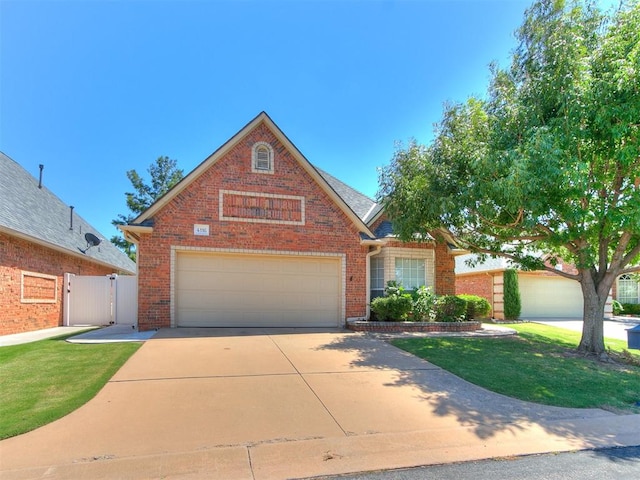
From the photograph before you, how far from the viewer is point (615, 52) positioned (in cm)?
791

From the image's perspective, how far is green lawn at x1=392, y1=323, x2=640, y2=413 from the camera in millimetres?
6301

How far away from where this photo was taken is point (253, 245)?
1220 centimetres

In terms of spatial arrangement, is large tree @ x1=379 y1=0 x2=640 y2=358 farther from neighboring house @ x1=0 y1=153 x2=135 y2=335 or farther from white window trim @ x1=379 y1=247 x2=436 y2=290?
neighboring house @ x1=0 y1=153 x2=135 y2=335

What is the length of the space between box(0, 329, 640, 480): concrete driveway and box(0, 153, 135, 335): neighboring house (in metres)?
7.51

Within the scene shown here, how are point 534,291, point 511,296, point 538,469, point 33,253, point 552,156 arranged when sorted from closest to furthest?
point 538,469 → point 552,156 → point 33,253 → point 511,296 → point 534,291

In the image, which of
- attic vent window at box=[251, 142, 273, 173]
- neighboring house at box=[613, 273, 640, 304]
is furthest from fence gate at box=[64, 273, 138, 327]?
neighboring house at box=[613, 273, 640, 304]

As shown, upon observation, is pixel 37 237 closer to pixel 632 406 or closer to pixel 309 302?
pixel 309 302

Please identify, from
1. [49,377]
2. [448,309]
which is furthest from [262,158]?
[49,377]

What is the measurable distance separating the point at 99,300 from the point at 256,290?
7402 millimetres

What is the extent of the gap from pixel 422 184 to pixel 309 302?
214 inches

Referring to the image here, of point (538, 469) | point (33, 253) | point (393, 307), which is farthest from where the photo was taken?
point (33, 253)

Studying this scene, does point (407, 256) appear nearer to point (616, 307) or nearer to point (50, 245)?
point (50, 245)

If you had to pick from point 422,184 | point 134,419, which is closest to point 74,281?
point 134,419

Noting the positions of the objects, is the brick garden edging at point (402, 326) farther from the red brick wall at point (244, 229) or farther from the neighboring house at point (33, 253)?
the neighboring house at point (33, 253)
